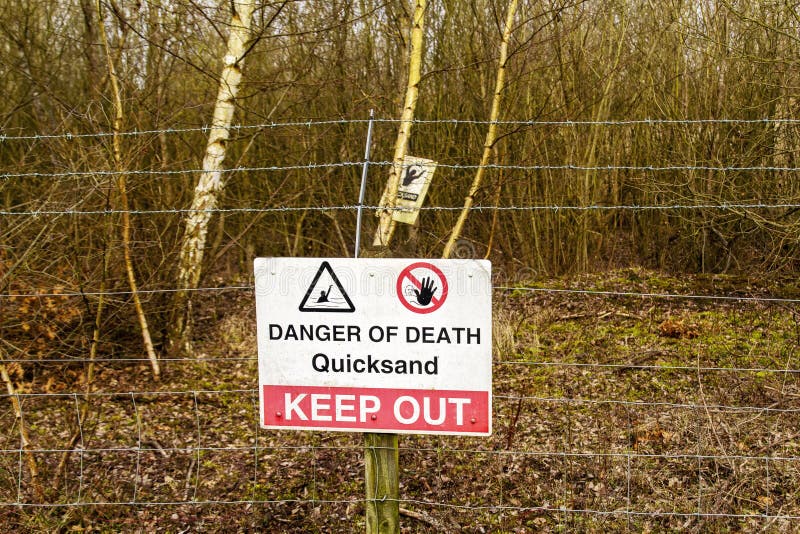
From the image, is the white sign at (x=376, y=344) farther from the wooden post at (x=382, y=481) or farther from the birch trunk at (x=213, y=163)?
the birch trunk at (x=213, y=163)

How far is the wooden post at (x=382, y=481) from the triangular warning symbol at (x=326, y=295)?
0.51 metres

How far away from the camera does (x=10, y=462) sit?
430 cm

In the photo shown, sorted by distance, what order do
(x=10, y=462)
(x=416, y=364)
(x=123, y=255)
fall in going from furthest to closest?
(x=123, y=255), (x=10, y=462), (x=416, y=364)

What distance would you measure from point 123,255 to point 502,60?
3.38 metres

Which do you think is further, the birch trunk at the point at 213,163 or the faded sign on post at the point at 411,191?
the birch trunk at the point at 213,163

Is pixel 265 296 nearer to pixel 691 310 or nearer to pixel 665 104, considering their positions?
pixel 691 310

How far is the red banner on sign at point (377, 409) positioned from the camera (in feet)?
8.71

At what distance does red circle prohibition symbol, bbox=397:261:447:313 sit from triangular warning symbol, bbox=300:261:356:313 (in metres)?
0.20

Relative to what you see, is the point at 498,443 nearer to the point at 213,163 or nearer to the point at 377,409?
the point at 377,409

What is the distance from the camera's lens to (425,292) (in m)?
2.66

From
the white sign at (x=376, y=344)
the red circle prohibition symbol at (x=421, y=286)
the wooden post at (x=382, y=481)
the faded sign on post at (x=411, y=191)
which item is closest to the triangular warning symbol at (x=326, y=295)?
the white sign at (x=376, y=344)

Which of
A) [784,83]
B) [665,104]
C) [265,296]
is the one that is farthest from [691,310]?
[265,296]

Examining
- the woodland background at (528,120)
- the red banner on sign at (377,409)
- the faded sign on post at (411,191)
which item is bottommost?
the red banner on sign at (377,409)

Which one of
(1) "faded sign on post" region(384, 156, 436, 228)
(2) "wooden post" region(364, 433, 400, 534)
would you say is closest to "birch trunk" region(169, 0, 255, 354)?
(1) "faded sign on post" region(384, 156, 436, 228)
